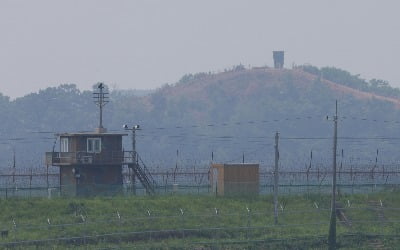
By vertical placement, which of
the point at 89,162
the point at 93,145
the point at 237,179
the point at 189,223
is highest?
the point at 93,145

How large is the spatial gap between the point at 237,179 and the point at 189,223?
12652mm

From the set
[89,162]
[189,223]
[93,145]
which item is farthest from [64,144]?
[189,223]

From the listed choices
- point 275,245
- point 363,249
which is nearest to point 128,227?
Answer: point 275,245

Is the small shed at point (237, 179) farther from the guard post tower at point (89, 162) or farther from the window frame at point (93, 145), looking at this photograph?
the window frame at point (93, 145)

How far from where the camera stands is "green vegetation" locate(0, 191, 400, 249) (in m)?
67.3

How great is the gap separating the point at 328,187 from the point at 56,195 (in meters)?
23.1

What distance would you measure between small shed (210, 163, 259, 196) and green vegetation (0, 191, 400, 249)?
3.30m

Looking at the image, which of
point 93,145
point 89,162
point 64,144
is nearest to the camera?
point 89,162

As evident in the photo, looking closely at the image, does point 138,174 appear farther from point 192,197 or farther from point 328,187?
point 328,187

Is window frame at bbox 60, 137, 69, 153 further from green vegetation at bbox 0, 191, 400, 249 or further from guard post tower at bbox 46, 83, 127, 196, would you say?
green vegetation at bbox 0, 191, 400, 249

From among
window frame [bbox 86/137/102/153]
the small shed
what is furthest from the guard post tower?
the small shed

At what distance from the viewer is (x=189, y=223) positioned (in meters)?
71.8

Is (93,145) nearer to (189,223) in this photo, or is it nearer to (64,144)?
(64,144)

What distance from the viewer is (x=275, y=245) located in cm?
6869
